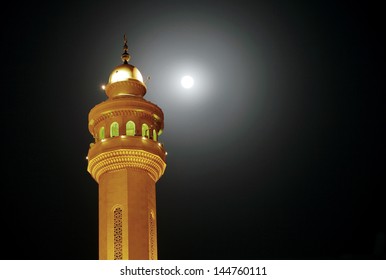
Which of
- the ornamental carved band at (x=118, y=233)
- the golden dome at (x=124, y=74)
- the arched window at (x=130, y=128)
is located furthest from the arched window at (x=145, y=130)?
the ornamental carved band at (x=118, y=233)

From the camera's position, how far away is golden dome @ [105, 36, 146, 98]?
40812 mm

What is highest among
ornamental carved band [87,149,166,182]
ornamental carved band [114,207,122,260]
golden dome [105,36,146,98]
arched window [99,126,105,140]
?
golden dome [105,36,146,98]

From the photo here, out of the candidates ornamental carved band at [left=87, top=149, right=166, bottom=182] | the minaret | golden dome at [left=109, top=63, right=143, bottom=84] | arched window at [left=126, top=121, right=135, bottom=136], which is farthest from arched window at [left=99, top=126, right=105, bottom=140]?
golden dome at [left=109, top=63, right=143, bottom=84]

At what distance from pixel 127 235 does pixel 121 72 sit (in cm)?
732

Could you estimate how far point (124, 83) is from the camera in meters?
40.9

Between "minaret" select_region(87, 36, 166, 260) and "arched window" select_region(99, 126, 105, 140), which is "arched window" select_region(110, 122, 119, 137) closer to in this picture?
"minaret" select_region(87, 36, 166, 260)

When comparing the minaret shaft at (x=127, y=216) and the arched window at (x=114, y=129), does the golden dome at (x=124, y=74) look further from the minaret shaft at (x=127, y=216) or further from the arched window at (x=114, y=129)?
the minaret shaft at (x=127, y=216)

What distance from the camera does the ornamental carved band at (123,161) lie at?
38.7 m

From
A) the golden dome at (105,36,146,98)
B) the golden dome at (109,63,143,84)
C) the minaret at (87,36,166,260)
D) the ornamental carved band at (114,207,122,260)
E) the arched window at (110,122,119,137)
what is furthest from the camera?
the golden dome at (109,63,143,84)

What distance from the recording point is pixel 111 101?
130 feet

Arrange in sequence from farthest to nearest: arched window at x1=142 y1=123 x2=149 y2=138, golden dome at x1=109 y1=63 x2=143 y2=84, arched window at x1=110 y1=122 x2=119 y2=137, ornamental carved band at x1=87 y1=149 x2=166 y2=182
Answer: golden dome at x1=109 y1=63 x2=143 y2=84 → arched window at x1=142 y1=123 x2=149 y2=138 → arched window at x1=110 y1=122 x2=119 y2=137 → ornamental carved band at x1=87 y1=149 x2=166 y2=182
